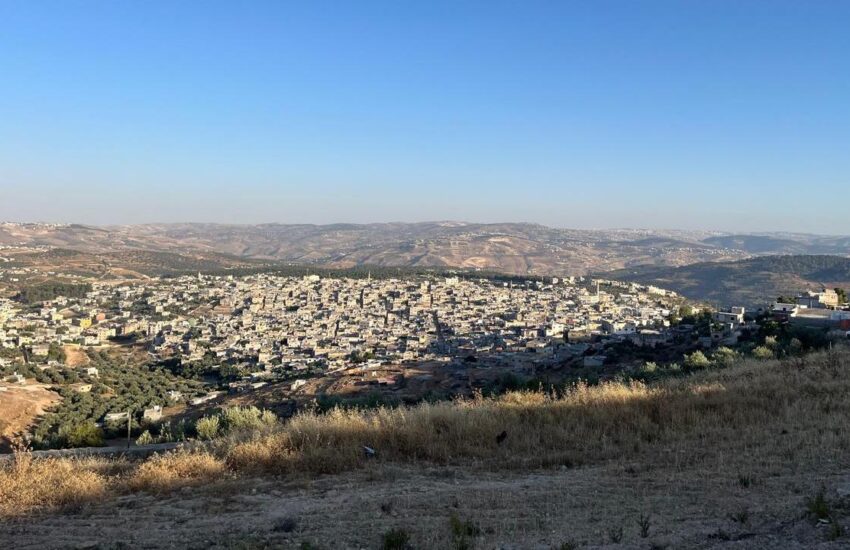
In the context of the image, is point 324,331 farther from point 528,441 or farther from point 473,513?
point 473,513

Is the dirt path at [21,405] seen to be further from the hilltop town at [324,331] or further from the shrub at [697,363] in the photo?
the shrub at [697,363]

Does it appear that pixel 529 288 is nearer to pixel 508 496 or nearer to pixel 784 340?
pixel 784 340

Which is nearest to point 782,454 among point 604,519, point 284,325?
point 604,519

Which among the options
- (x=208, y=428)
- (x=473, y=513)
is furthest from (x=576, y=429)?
(x=208, y=428)

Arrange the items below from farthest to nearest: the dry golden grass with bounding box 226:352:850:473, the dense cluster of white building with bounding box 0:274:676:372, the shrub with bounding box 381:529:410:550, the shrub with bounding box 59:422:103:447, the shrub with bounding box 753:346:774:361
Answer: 1. the dense cluster of white building with bounding box 0:274:676:372
2. the shrub with bounding box 753:346:774:361
3. the shrub with bounding box 59:422:103:447
4. the dry golden grass with bounding box 226:352:850:473
5. the shrub with bounding box 381:529:410:550

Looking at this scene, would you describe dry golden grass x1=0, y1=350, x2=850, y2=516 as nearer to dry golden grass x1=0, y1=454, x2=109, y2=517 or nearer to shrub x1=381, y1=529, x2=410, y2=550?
dry golden grass x1=0, y1=454, x2=109, y2=517

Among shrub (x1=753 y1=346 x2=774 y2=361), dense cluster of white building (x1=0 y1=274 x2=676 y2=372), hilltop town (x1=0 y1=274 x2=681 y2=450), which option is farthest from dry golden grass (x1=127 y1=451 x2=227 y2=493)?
dense cluster of white building (x1=0 y1=274 x2=676 y2=372)
